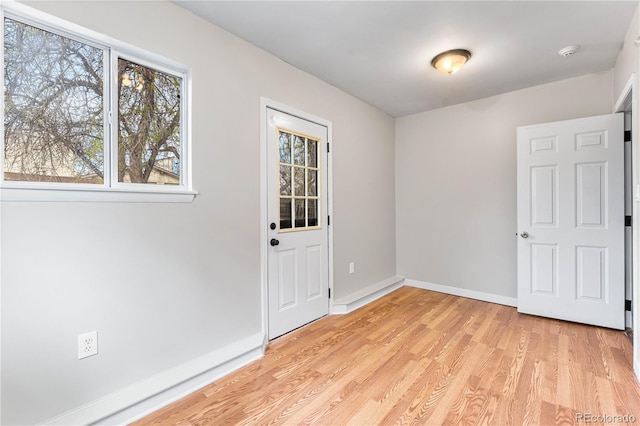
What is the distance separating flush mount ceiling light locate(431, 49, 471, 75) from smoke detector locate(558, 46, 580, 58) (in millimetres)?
775

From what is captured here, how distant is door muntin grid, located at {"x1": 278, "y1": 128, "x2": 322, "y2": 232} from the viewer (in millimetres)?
2693

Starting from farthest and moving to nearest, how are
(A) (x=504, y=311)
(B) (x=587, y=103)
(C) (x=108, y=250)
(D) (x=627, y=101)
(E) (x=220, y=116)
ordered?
(A) (x=504, y=311) → (B) (x=587, y=103) → (D) (x=627, y=101) → (E) (x=220, y=116) → (C) (x=108, y=250)

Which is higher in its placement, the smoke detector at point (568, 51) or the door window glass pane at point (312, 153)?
the smoke detector at point (568, 51)

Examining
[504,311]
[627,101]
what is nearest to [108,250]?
[504,311]

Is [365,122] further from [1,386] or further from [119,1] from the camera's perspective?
[1,386]

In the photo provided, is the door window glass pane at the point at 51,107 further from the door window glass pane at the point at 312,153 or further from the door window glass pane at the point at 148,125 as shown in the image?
the door window glass pane at the point at 312,153

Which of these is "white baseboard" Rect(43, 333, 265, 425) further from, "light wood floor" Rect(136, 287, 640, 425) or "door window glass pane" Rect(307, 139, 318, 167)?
"door window glass pane" Rect(307, 139, 318, 167)

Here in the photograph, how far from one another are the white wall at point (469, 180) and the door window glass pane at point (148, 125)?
3198 mm

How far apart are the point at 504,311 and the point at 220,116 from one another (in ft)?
11.5

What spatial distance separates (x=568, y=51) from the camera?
2.47 meters

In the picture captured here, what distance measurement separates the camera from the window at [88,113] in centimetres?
140

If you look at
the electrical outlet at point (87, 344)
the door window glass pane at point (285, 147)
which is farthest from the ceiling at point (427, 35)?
the electrical outlet at point (87, 344)

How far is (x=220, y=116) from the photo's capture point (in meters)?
2.15

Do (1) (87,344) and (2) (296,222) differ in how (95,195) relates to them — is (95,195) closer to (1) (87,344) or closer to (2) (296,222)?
(1) (87,344)
